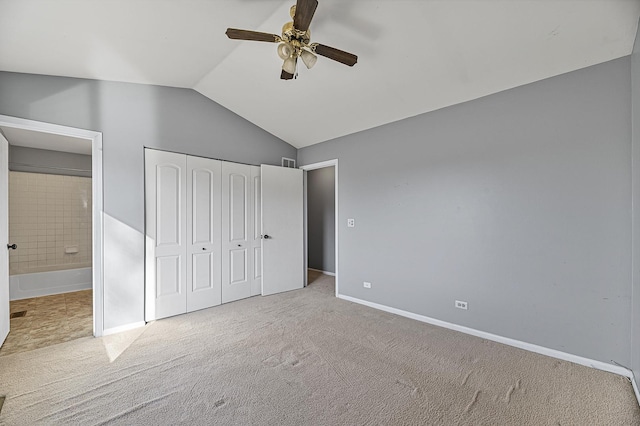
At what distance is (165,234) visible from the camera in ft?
11.3

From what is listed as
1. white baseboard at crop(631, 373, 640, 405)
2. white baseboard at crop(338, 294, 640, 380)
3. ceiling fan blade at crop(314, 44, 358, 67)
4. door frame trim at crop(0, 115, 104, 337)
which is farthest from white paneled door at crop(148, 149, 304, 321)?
white baseboard at crop(631, 373, 640, 405)

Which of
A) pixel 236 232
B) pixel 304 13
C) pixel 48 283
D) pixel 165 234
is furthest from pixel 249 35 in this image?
pixel 48 283

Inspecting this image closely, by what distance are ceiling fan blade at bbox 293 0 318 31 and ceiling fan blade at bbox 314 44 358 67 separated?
20 cm

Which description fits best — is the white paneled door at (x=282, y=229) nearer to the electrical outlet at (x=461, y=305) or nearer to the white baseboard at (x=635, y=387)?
the electrical outlet at (x=461, y=305)

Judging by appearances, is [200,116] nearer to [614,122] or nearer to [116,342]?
[116,342]

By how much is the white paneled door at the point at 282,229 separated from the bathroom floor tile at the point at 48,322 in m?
2.33

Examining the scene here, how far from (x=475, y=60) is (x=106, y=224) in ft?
13.8

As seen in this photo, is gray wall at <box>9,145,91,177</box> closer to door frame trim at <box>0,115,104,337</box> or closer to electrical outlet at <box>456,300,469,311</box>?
door frame trim at <box>0,115,104,337</box>

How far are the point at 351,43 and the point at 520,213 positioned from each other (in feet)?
7.73

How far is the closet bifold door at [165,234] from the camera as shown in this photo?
10.9ft

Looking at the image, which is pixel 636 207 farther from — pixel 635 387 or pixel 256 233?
pixel 256 233

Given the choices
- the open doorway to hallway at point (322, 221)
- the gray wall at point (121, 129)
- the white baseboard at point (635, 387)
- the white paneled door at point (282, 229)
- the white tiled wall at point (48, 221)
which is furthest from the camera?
the open doorway to hallway at point (322, 221)

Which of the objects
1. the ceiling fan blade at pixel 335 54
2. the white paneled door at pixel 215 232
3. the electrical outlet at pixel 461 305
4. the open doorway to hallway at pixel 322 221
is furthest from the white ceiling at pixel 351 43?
the open doorway to hallway at pixel 322 221

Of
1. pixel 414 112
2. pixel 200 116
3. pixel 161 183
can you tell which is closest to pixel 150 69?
pixel 200 116
